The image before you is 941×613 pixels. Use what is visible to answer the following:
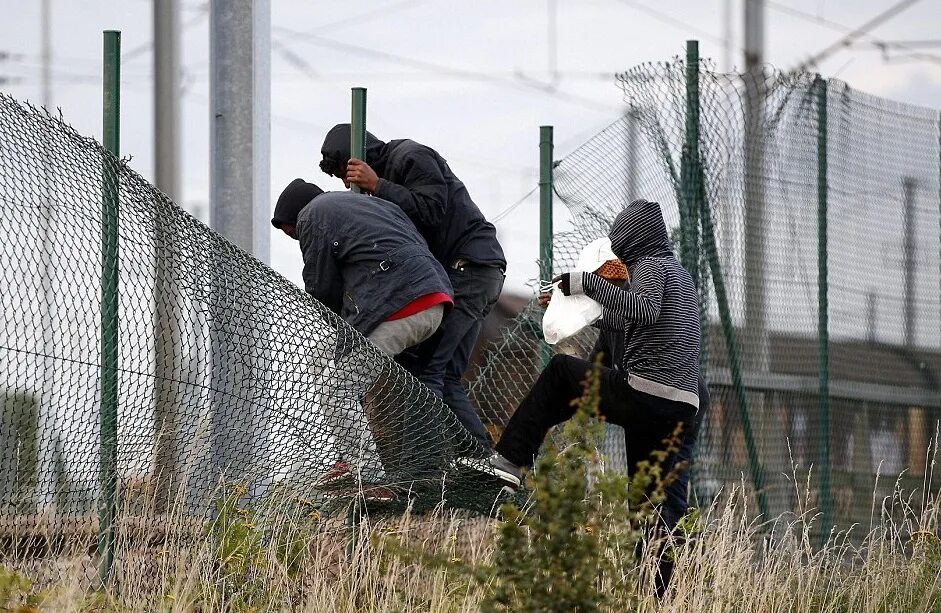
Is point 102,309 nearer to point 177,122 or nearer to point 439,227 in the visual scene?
point 439,227

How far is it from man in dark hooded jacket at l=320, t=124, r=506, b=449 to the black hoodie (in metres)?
0.67

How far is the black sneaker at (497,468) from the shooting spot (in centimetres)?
566

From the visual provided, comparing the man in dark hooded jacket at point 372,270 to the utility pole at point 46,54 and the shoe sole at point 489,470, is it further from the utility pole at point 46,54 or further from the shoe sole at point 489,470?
the utility pole at point 46,54

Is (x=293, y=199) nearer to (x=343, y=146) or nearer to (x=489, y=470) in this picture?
(x=343, y=146)

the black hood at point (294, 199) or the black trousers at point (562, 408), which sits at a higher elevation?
the black hood at point (294, 199)

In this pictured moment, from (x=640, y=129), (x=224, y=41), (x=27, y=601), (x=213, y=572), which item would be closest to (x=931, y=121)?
(x=640, y=129)

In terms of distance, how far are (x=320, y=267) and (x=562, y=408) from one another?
1.16 m

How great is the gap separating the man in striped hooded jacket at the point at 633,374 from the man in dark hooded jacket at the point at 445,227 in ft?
1.06

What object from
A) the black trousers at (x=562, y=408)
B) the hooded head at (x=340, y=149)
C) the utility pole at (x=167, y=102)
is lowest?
the black trousers at (x=562, y=408)

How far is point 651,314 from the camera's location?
18.8 feet

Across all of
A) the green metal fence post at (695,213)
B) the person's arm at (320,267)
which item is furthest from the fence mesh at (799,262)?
the person's arm at (320,267)

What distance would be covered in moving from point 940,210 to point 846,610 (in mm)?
3577

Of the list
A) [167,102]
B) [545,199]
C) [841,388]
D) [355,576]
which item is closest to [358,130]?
[545,199]

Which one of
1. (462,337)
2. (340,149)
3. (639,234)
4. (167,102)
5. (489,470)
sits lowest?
(489,470)
